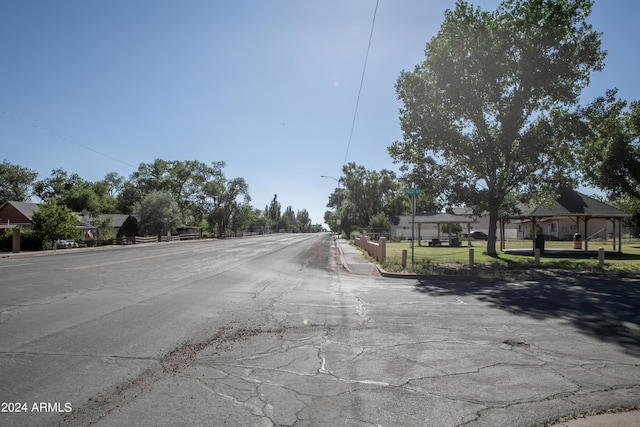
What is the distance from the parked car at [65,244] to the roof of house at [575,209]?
126 ft

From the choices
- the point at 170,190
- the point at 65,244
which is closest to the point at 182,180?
the point at 170,190

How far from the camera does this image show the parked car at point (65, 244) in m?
36.3

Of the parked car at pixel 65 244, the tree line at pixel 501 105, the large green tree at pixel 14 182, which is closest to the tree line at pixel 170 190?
the large green tree at pixel 14 182

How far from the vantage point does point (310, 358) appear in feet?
18.0

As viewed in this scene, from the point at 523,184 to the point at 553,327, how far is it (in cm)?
1784

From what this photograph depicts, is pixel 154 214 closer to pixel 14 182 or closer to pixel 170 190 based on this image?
pixel 170 190

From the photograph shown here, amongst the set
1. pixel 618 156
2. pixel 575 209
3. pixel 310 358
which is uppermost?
pixel 618 156

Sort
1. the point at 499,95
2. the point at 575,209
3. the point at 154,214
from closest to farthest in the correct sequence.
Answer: the point at 499,95 → the point at 575,209 → the point at 154,214

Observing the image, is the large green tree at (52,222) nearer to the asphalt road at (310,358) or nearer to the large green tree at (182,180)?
the asphalt road at (310,358)

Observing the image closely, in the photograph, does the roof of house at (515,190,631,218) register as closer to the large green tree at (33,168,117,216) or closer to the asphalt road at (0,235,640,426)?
the asphalt road at (0,235,640,426)

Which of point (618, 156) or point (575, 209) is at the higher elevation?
point (618, 156)

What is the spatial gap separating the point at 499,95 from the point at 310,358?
21.2m

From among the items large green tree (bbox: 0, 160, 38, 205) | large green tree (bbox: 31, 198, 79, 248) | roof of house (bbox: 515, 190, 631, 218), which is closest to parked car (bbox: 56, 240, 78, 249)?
large green tree (bbox: 31, 198, 79, 248)

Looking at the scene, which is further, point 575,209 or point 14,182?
point 14,182
